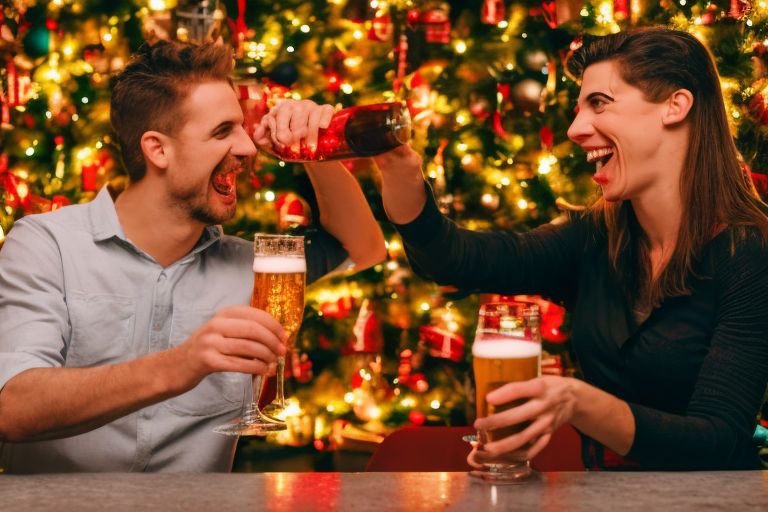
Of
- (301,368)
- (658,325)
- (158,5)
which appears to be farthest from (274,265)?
(158,5)

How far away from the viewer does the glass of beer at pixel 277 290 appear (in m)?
1.42

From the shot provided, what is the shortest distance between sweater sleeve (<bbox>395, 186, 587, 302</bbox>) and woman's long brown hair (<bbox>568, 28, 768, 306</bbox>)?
18cm

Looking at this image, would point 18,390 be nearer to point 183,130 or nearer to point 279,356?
point 279,356

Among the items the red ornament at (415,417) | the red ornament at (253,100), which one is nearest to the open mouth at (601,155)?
the red ornament at (253,100)

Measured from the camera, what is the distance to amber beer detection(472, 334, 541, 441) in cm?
116

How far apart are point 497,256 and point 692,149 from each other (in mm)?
490

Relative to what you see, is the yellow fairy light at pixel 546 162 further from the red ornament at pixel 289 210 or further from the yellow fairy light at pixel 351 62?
the red ornament at pixel 289 210

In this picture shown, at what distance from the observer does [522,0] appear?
339 cm

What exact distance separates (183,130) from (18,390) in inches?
29.7

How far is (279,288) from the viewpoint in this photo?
1.44m

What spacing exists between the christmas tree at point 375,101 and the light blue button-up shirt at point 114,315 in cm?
141

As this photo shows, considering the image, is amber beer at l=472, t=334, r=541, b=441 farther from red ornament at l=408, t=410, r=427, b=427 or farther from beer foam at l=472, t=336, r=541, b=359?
red ornament at l=408, t=410, r=427, b=427

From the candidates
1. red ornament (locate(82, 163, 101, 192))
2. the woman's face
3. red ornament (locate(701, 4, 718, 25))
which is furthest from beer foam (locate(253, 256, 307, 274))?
red ornament (locate(701, 4, 718, 25))

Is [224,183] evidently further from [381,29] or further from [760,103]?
[760,103]
